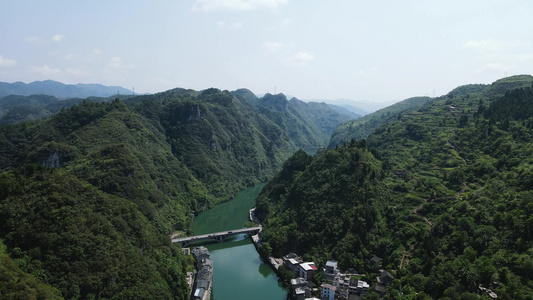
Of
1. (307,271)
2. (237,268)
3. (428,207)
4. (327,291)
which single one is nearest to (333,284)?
(327,291)

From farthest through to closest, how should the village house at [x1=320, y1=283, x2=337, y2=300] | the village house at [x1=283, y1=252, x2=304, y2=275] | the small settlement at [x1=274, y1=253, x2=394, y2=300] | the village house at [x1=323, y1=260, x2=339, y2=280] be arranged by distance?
the village house at [x1=283, y1=252, x2=304, y2=275], the village house at [x1=323, y1=260, x2=339, y2=280], the village house at [x1=320, y1=283, x2=337, y2=300], the small settlement at [x1=274, y1=253, x2=394, y2=300]

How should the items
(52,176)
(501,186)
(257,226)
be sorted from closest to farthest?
(52,176), (501,186), (257,226)

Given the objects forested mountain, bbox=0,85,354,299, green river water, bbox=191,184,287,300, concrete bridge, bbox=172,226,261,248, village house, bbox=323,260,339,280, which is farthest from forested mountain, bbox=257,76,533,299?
forested mountain, bbox=0,85,354,299

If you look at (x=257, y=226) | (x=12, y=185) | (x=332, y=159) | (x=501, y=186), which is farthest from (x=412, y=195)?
(x=12, y=185)

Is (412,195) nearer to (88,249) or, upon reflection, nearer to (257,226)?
(257,226)

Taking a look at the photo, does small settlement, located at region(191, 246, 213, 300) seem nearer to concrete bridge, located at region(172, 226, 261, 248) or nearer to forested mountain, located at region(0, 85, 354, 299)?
forested mountain, located at region(0, 85, 354, 299)

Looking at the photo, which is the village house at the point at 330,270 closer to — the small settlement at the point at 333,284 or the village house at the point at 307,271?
the small settlement at the point at 333,284
